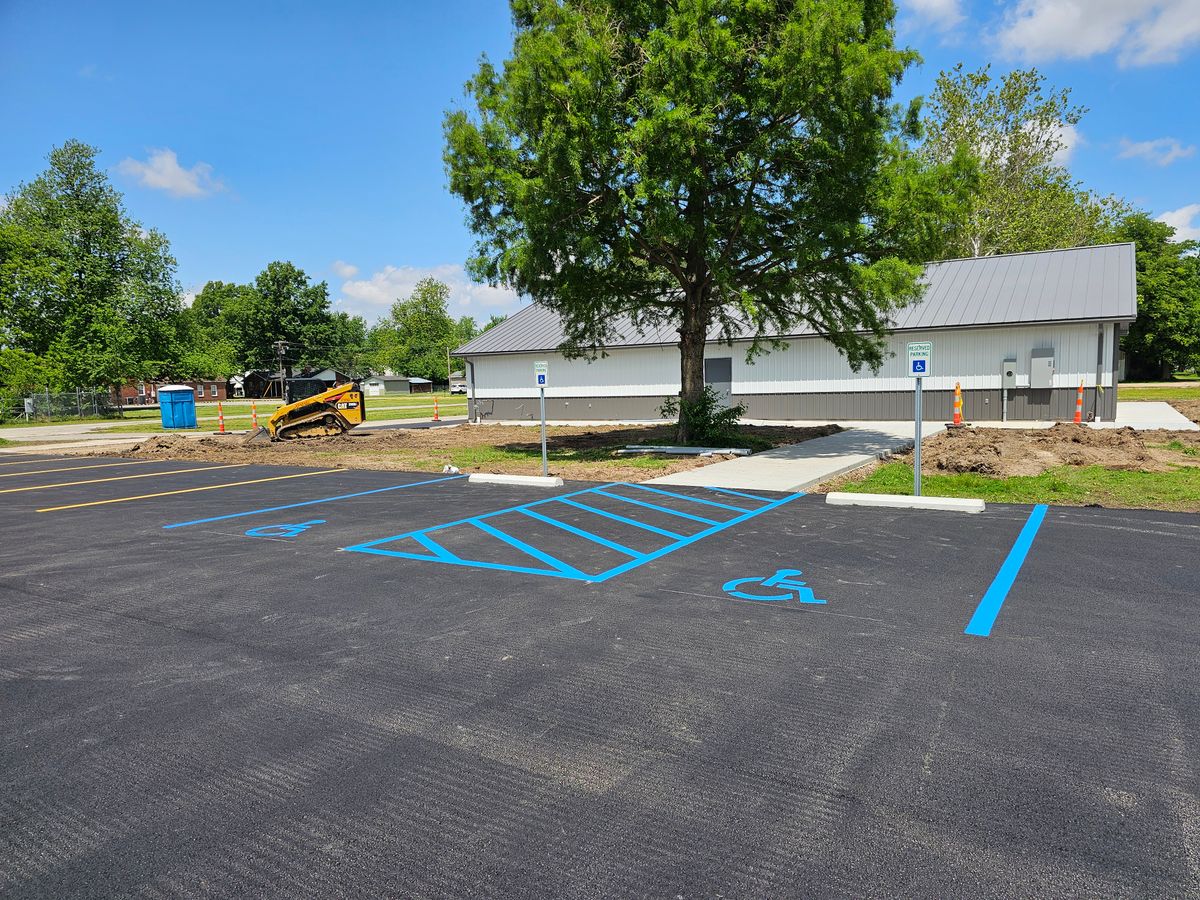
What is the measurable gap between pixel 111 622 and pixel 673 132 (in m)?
11.4

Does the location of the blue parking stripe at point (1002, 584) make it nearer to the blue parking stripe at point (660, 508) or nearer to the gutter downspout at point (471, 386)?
the blue parking stripe at point (660, 508)

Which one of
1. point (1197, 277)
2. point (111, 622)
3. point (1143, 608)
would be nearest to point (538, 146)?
point (111, 622)

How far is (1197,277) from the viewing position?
58.5 metres

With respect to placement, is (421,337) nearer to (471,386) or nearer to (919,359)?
(471,386)

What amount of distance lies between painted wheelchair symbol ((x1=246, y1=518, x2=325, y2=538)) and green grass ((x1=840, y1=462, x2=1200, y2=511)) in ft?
26.0

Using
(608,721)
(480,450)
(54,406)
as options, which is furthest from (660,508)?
(54,406)

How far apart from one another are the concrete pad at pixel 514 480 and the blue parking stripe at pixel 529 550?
2.92 m

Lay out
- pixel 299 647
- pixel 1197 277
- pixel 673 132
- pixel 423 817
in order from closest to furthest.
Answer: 1. pixel 423 817
2. pixel 299 647
3. pixel 673 132
4. pixel 1197 277

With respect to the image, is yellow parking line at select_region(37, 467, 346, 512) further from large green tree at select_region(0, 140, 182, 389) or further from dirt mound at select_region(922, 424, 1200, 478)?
large green tree at select_region(0, 140, 182, 389)

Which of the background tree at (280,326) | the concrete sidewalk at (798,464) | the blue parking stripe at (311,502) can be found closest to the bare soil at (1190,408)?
the concrete sidewalk at (798,464)

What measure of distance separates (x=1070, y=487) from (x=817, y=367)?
53.1 ft

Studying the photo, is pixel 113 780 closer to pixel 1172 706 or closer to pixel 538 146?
pixel 1172 706

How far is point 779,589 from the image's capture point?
237 inches

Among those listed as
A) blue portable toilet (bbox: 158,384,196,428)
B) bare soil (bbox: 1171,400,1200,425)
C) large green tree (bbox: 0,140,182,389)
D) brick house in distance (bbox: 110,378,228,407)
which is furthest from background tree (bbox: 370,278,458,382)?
bare soil (bbox: 1171,400,1200,425)
